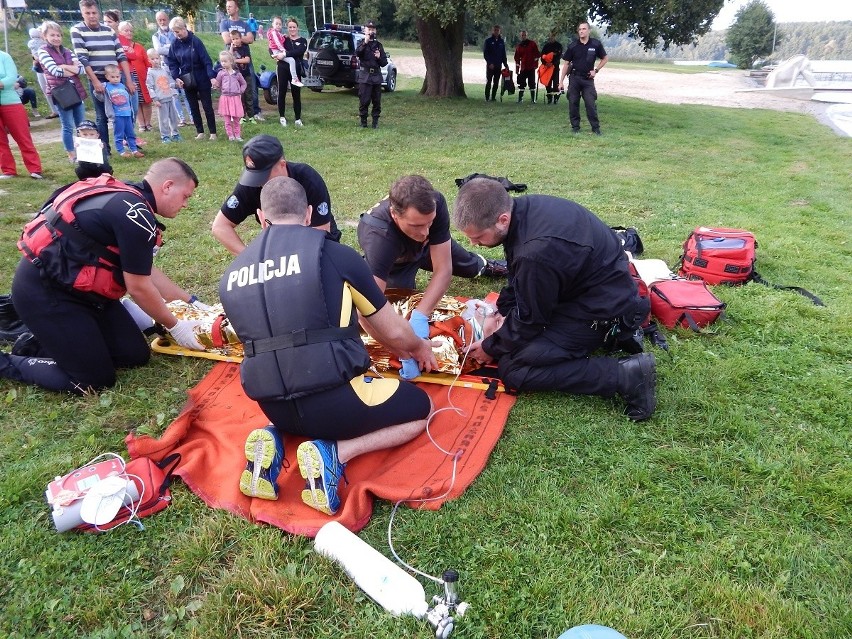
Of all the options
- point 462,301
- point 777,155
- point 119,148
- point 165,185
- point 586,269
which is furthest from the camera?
point 777,155

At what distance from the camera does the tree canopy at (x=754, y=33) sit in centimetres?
5078

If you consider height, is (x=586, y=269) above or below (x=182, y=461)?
above

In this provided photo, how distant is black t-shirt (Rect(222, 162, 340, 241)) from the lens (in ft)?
13.7

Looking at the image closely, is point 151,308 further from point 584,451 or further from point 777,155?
point 777,155

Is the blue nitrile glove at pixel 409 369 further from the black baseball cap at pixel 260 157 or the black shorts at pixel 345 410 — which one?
the black baseball cap at pixel 260 157

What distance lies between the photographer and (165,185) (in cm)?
364

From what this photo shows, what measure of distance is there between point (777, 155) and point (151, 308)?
1165 centimetres

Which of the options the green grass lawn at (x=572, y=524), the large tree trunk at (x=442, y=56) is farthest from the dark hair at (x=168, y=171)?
the large tree trunk at (x=442, y=56)

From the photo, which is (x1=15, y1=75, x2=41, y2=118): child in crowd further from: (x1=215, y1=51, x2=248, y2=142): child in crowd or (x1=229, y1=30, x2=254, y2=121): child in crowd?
(x1=215, y1=51, x2=248, y2=142): child in crowd

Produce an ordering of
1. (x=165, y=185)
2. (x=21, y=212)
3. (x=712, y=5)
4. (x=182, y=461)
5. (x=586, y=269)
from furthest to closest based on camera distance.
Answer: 1. (x=712, y=5)
2. (x=21, y=212)
3. (x=165, y=185)
4. (x=586, y=269)
5. (x=182, y=461)

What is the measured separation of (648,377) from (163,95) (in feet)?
35.0

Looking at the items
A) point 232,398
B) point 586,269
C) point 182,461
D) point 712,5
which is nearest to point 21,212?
point 232,398

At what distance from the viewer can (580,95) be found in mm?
12211

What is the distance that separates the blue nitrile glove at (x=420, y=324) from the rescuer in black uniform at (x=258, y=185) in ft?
2.73
